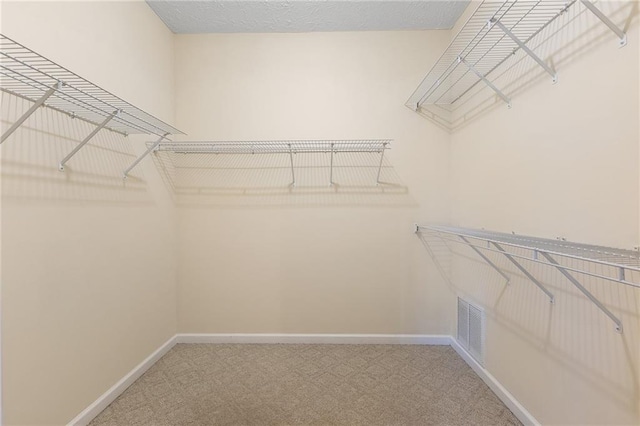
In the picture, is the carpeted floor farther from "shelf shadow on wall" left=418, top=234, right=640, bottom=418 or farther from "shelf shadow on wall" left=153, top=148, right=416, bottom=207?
"shelf shadow on wall" left=153, top=148, right=416, bottom=207

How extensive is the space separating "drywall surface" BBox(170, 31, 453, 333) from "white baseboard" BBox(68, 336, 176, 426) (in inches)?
12.8

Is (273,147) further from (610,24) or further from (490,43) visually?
(610,24)

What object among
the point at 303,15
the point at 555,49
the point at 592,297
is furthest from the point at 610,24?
the point at 303,15

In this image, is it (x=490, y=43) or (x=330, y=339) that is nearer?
(x=490, y=43)

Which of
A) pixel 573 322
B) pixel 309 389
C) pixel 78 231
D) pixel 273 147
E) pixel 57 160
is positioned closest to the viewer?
pixel 573 322

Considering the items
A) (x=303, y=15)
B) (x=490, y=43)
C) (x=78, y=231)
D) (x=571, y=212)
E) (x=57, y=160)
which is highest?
(x=303, y=15)

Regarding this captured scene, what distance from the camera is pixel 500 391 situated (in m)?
1.66

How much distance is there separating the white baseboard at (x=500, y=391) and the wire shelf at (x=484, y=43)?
2.00 metres

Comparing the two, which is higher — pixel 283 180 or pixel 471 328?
pixel 283 180

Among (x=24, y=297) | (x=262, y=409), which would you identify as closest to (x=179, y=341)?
(x=262, y=409)

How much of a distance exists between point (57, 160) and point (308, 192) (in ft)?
5.21

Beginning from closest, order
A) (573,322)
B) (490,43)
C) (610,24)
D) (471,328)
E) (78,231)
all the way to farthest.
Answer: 1. (610,24)
2. (573,322)
3. (78,231)
4. (490,43)
5. (471,328)

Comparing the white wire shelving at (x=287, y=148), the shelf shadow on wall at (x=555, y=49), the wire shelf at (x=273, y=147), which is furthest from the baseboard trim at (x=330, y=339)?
the shelf shadow on wall at (x=555, y=49)

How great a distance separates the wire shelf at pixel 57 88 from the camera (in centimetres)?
105
